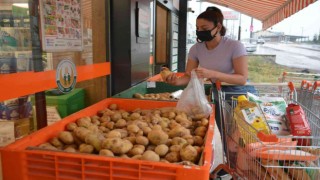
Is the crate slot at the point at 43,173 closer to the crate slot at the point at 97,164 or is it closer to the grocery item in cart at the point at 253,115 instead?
the crate slot at the point at 97,164

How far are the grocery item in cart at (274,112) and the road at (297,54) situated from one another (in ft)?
15.8

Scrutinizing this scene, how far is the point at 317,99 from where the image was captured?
2.89 m

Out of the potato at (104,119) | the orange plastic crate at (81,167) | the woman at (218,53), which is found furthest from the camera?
the woman at (218,53)

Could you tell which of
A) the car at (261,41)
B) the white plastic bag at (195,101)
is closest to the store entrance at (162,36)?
the car at (261,41)

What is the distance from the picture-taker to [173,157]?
126 cm

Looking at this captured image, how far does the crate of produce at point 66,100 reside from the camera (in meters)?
2.06

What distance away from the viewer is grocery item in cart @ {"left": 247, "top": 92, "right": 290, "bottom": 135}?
166 cm

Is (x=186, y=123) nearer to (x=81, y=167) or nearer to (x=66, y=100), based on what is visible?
(x=81, y=167)

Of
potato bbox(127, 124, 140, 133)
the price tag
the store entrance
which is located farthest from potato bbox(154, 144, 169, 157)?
the store entrance

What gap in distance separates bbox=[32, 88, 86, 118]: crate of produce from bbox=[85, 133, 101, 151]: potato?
788 millimetres

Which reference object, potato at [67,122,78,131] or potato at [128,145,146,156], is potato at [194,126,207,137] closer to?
potato at [128,145,146,156]

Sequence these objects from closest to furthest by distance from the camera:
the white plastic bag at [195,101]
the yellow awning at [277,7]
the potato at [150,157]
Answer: the potato at [150,157]
the white plastic bag at [195,101]
the yellow awning at [277,7]

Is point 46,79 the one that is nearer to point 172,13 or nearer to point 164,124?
point 164,124

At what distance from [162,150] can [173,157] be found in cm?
7
